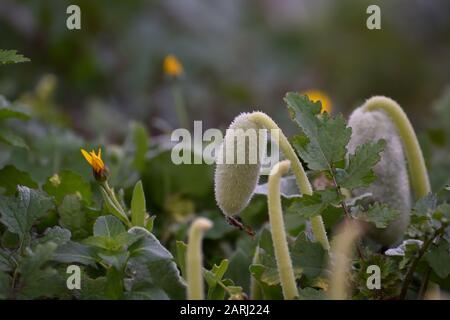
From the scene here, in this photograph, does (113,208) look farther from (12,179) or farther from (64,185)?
(12,179)

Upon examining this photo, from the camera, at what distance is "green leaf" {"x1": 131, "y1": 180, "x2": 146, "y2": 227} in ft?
4.48

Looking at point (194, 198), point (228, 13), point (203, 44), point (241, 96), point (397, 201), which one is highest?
point (228, 13)

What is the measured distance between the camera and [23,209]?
1.33m

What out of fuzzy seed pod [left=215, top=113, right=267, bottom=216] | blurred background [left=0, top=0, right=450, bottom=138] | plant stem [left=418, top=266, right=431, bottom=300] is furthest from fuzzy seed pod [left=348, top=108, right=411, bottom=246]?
blurred background [left=0, top=0, right=450, bottom=138]

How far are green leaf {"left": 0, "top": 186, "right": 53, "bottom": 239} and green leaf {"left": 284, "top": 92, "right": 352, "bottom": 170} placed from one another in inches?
17.1

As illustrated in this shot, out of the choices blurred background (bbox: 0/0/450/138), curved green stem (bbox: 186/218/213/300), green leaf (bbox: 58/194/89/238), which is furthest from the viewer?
blurred background (bbox: 0/0/450/138)

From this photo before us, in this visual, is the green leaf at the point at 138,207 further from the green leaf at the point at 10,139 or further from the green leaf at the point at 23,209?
Answer: the green leaf at the point at 10,139

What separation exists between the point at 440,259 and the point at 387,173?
31 centimetres

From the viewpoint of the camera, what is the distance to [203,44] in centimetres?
439

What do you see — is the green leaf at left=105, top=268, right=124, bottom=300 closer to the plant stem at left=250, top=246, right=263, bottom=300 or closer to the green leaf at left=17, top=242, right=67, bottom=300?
the green leaf at left=17, top=242, right=67, bottom=300
